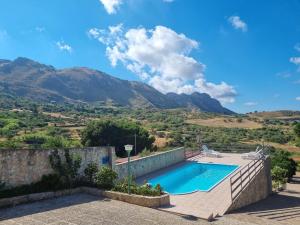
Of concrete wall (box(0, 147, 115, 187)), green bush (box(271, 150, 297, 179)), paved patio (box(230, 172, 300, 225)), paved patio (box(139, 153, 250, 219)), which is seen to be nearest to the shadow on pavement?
concrete wall (box(0, 147, 115, 187))

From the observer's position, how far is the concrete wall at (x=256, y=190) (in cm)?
1337

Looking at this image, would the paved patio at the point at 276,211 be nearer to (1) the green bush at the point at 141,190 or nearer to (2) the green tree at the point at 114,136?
(1) the green bush at the point at 141,190

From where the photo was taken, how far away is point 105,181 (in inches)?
517

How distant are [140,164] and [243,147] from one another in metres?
15.3

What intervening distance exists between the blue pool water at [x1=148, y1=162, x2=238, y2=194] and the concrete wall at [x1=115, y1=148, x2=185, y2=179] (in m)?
0.93

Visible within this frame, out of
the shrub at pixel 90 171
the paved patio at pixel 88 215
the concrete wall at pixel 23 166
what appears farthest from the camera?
the shrub at pixel 90 171

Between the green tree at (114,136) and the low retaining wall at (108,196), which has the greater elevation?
the green tree at (114,136)

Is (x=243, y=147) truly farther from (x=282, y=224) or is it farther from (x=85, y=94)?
(x=85, y=94)

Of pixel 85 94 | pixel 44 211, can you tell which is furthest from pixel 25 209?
pixel 85 94

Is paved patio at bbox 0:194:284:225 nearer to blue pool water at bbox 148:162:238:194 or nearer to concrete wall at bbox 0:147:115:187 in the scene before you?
concrete wall at bbox 0:147:115:187

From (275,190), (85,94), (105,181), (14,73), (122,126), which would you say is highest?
(14,73)

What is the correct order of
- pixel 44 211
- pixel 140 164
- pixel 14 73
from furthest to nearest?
pixel 14 73 → pixel 140 164 → pixel 44 211

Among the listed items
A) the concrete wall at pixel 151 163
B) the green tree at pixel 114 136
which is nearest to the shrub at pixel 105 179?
the concrete wall at pixel 151 163

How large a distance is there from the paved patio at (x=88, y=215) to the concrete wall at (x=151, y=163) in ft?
19.0
